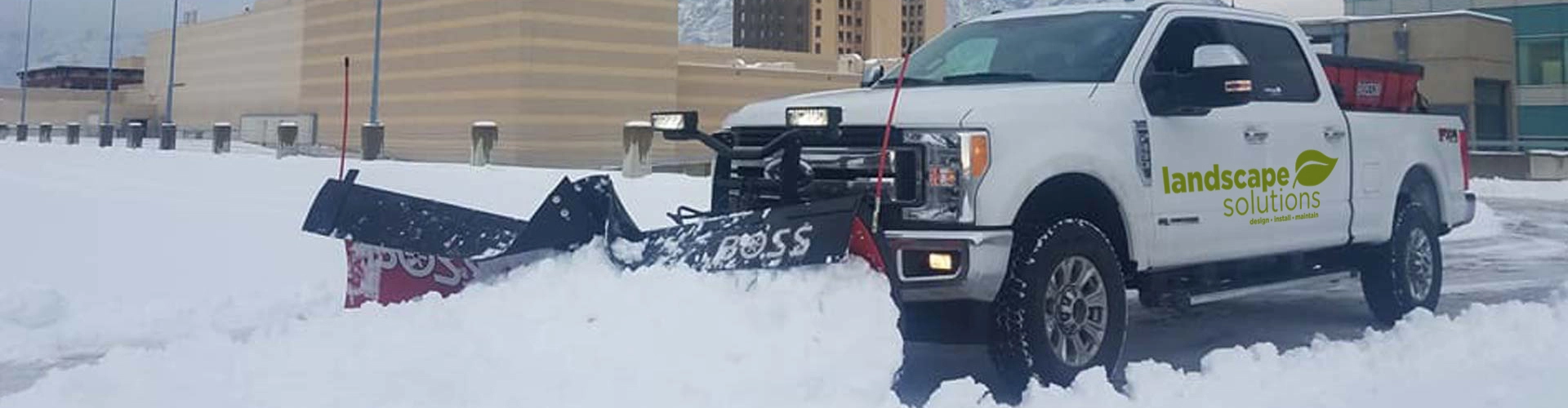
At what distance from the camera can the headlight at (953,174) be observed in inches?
202

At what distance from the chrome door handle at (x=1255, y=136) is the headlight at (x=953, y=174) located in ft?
6.44

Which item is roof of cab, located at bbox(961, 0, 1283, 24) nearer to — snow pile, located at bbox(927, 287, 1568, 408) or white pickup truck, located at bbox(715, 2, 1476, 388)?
white pickup truck, located at bbox(715, 2, 1476, 388)

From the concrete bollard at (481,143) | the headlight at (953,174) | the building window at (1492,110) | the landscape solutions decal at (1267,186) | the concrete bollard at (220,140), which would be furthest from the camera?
the building window at (1492,110)

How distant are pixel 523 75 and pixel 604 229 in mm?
53796

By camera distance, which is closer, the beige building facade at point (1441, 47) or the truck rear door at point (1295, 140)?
the truck rear door at point (1295, 140)

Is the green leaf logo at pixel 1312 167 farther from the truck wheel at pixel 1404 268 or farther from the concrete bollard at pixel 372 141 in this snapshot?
the concrete bollard at pixel 372 141

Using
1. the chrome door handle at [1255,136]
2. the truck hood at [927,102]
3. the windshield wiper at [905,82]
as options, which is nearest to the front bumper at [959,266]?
the truck hood at [927,102]

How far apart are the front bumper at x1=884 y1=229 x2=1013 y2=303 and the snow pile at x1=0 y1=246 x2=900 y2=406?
29 centimetres

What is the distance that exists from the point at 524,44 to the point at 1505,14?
39.6 meters

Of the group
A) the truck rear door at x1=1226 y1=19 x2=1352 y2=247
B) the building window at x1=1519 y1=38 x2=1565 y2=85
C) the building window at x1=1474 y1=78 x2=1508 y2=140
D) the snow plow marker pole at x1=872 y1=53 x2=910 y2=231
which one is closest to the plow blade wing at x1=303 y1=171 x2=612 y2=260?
the snow plow marker pole at x1=872 y1=53 x2=910 y2=231

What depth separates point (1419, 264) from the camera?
26.8 feet

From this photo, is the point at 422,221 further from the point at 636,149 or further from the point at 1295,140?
the point at 636,149

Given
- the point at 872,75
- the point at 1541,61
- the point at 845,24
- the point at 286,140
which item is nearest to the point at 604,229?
the point at 872,75

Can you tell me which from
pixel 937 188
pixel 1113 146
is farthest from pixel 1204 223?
pixel 937 188
